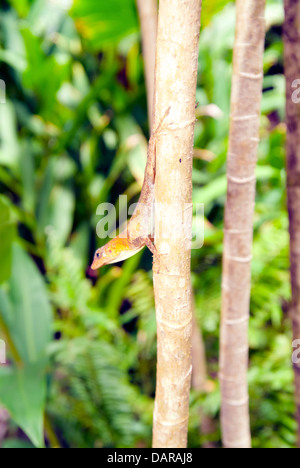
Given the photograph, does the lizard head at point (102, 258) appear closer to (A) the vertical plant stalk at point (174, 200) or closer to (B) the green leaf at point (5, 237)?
(A) the vertical plant stalk at point (174, 200)

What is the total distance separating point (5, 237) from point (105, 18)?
2.16ft

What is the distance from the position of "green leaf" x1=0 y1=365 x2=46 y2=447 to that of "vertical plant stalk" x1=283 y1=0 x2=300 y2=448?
454mm

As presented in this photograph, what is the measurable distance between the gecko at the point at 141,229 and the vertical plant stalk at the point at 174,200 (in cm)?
3

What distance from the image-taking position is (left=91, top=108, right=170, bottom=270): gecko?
0.39m

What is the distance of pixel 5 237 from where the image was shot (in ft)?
2.48

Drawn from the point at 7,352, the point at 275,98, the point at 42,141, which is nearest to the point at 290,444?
the point at 7,352

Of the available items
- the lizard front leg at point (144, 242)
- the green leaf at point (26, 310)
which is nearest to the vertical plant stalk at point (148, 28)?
the lizard front leg at point (144, 242)

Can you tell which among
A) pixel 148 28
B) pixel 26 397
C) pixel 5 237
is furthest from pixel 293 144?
pixel 26 397

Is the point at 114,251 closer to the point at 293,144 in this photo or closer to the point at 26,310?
the point at 293,144

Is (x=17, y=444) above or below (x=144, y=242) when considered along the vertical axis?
below

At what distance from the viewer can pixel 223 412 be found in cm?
60

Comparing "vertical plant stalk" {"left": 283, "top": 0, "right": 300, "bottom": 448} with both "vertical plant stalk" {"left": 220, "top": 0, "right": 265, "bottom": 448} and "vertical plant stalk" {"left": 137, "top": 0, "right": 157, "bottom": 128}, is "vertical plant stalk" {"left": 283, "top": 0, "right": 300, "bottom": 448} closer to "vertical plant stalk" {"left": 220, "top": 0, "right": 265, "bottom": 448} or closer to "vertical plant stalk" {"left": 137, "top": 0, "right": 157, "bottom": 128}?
"vertical plant stalk" {"left": 220, "top": 0, "right": 265, "bottom": 448}

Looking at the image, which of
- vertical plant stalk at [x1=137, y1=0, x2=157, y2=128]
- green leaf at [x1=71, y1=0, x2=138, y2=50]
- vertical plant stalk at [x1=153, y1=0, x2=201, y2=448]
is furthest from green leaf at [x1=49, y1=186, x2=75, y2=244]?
vertical plant stalk at [x1=153, y1=0, x2=201, y2=448]
